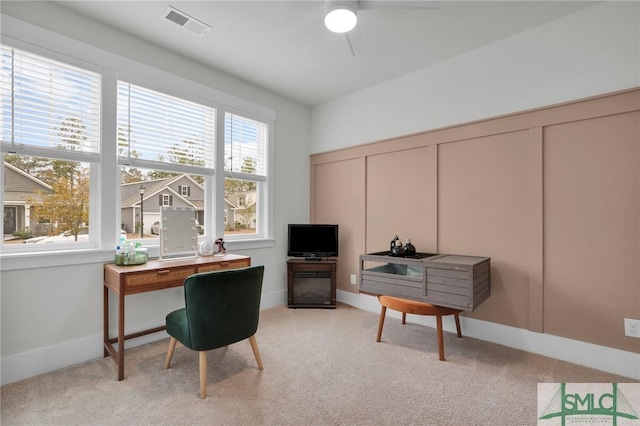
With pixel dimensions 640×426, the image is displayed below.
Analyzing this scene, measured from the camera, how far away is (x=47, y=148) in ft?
7.97

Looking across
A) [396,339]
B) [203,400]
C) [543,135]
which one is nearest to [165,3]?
[203,400]

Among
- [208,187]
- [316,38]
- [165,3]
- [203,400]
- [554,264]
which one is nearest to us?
[203,400]

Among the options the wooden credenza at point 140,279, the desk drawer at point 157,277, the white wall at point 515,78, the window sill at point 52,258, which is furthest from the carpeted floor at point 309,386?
the white wall at point 515,78

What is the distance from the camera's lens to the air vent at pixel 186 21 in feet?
8.27

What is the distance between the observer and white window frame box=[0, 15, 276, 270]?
229 centimetres

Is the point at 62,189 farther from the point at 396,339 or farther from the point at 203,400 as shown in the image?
the point at 396,339

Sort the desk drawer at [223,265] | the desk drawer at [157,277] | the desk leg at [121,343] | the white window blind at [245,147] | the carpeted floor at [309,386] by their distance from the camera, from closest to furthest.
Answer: the carpeted floor at [309,386] → the desk leg at [121,343] → the desk drawer at [157,277] → the desk drawer at [223,265] → the white window blind at [245,147]

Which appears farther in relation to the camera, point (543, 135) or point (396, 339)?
point (396, 339)

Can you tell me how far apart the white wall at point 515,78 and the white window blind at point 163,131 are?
1.90 metres

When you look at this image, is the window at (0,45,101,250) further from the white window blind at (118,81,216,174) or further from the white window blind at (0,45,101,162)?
the white window blind at (118,81,216,174)

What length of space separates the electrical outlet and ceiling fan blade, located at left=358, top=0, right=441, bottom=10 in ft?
8.97

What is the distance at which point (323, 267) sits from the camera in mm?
3986

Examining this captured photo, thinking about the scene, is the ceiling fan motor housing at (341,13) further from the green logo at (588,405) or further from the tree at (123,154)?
the green logo at (588,405)

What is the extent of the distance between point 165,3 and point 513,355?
13.5ft
